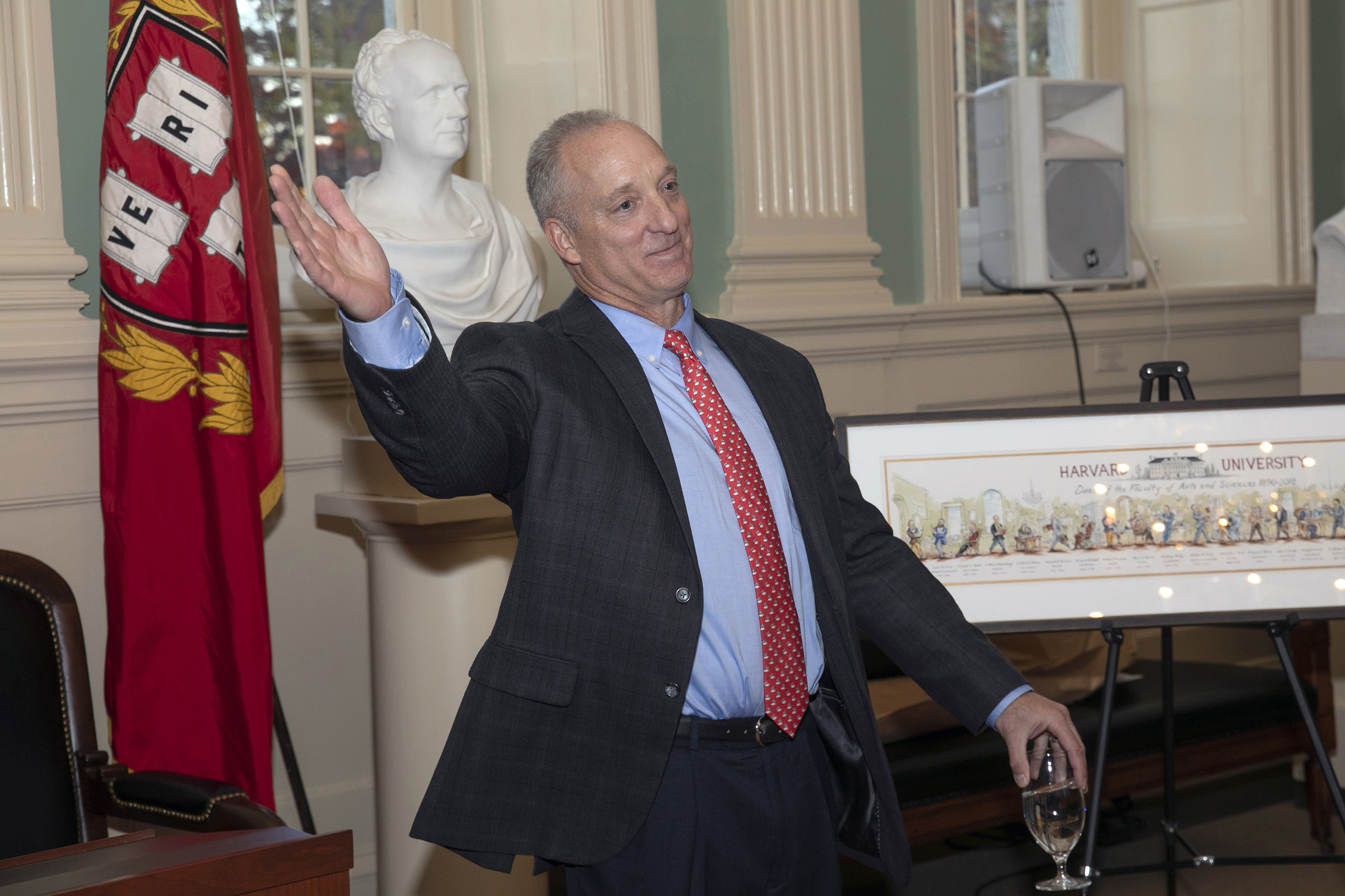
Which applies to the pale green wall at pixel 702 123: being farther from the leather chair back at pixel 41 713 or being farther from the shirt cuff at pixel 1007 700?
the shirt cuff at pixel 1007 700

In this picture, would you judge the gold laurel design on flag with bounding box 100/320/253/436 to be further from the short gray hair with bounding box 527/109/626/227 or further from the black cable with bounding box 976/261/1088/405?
the black cable with bounding box 976/261/1088/405

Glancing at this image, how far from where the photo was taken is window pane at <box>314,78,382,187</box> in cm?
344

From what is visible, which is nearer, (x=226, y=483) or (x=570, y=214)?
(x=570, y=214)

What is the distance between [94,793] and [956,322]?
283 cm

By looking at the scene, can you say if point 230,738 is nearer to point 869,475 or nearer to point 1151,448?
point 869,475

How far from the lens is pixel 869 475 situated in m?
2.55

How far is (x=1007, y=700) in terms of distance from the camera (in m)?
1.69

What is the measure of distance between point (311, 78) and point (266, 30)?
0.15 metres

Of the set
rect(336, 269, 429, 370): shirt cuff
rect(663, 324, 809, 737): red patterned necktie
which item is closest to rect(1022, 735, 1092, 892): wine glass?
rect(663, 324, 809, 737): red patterned necktie

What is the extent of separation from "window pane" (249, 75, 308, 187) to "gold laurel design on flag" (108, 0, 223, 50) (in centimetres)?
80

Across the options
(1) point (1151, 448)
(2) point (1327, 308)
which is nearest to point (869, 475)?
(1) point (1151, 448)

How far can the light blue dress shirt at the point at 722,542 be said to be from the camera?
5.16 feet

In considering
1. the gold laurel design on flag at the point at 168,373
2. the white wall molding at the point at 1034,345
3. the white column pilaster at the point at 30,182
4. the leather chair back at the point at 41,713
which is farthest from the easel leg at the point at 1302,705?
the white column pilaster at the point at 30,182

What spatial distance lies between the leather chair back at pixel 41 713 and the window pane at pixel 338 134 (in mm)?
1447
